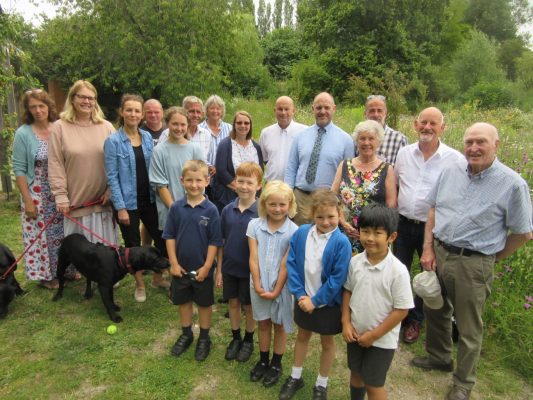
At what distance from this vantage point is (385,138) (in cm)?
384

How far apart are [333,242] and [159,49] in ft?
37.0

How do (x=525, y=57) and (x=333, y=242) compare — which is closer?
(x=333, y=242)

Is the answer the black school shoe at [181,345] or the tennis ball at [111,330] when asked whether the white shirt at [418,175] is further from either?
the tennis ball at [111,330]

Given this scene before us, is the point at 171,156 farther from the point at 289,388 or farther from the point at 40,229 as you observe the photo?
the point at 289,388

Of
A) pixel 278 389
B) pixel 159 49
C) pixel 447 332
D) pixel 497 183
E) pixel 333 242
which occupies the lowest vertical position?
pixel 278 389

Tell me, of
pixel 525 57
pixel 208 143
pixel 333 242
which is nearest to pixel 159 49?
pixel 208 143

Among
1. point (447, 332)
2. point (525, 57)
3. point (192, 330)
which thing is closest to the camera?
point (447, 332)

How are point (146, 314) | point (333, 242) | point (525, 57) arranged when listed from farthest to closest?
1. point (525, 57)
2. point (146, 314)
3. point (333, 242)

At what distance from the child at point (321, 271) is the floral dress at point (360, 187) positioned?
66cm

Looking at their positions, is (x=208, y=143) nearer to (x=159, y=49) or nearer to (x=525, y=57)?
(x=159, y=49)

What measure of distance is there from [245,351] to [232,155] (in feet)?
6.29

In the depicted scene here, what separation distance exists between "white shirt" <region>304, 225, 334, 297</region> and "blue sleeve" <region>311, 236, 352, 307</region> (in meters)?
0.08

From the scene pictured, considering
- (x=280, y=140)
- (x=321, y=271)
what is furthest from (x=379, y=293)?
(x=280, y=140)

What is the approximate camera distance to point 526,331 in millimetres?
3242
